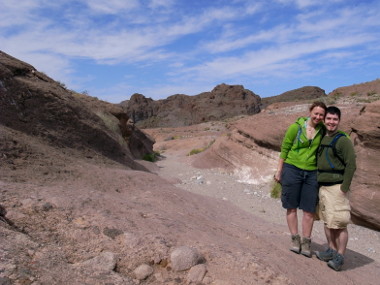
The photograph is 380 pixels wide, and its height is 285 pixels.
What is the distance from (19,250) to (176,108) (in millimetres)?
64633

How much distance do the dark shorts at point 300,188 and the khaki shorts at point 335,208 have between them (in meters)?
0.11

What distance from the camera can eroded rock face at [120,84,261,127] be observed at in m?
58.8

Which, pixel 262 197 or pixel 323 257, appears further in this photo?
pixel 262 197

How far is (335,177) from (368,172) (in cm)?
378

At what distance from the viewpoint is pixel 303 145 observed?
3.66m

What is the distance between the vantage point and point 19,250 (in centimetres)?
236

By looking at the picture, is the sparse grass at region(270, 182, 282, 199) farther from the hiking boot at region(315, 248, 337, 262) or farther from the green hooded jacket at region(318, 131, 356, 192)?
the green hooded jacket at region(318, 131, 356, 192)

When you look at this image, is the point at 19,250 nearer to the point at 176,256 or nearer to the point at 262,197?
the point at 176,256

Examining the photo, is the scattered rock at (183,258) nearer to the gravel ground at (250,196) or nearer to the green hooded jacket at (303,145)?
the green hooded jacket at (303,145)

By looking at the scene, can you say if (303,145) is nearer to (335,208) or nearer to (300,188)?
(300,188)

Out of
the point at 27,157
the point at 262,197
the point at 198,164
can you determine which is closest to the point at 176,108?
the point at 198,164

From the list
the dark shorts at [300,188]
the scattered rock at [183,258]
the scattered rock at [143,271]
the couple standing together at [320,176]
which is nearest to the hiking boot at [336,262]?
the couple standing together at [320,176]

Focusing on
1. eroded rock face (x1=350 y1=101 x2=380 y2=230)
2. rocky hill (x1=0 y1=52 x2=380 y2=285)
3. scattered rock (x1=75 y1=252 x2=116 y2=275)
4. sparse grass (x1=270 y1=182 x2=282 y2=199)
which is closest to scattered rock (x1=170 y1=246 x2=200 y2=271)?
rocky hill (x1=0 y1=52 x2=380 y2=285)

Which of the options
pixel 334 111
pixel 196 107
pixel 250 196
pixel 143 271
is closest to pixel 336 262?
pixel 334 111
